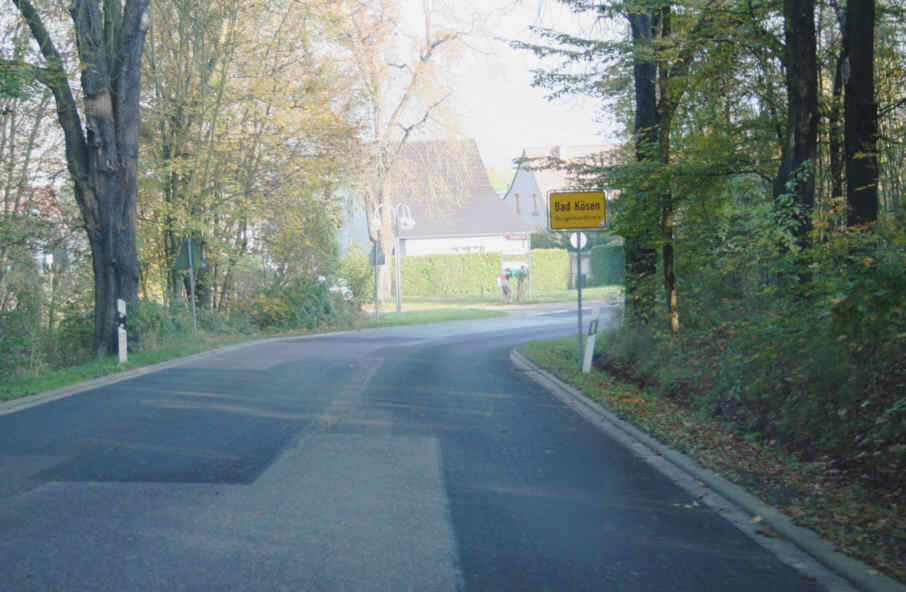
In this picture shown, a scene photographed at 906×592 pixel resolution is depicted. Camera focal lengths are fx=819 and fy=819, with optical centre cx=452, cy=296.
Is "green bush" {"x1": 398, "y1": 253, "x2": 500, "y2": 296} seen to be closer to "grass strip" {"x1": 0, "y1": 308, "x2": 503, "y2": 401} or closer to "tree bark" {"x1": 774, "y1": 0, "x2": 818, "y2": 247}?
"grass strip" {"x1": 0, "y1": 308, "x2": 503, "y2": 401}

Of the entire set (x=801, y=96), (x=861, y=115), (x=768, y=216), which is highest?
(x=801, y=96)

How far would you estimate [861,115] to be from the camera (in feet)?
32.5

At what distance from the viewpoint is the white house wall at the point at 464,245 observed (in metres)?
62.3

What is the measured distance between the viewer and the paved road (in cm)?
455

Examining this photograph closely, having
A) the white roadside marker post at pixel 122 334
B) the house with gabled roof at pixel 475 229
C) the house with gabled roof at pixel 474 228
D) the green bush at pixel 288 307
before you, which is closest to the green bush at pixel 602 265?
the house with gabled roof at pixel 474 228

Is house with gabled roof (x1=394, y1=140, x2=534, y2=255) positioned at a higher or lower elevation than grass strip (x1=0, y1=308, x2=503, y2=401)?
higher

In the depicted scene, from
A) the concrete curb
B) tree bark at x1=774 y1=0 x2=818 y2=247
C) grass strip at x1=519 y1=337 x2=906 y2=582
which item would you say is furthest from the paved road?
tree bark at x1=774 y1=0 x2=818 y2=247

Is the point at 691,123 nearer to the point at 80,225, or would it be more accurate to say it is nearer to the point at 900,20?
the point at 900,20

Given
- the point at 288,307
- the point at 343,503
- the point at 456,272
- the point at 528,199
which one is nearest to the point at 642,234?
the point at 343,503

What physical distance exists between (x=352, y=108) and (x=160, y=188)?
8012mm

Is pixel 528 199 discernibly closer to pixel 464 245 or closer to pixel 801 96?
pixel 464 245

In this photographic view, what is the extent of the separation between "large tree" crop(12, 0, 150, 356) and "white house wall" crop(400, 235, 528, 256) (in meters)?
43.6

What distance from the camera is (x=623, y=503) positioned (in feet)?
20.0

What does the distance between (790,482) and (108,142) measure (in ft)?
A: 53.0
